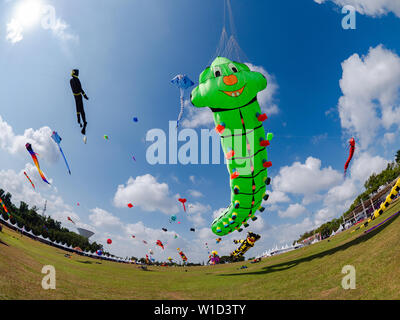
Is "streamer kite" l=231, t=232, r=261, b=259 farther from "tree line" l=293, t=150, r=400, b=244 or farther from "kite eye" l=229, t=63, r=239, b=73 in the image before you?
"kite eye" l=229, t=63, r=239, b=73

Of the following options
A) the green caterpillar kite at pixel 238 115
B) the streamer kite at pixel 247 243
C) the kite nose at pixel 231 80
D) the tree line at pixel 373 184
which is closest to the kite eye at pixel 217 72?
the green caterpillar kite at pixel 238 115

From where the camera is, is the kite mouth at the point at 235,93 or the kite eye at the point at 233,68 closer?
the kite mouth at the point at 235,93

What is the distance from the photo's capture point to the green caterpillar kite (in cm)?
1155

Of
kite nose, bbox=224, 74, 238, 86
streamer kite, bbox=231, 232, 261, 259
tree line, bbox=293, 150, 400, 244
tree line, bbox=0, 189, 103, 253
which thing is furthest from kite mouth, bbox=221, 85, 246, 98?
tree line, bbox=0, 189, 103, 253

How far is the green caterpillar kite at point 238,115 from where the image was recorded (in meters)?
11.5

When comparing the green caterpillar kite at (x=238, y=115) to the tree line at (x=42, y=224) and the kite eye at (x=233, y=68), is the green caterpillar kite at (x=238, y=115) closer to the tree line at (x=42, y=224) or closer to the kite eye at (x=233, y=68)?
the kite eye at (x=233, y=68)

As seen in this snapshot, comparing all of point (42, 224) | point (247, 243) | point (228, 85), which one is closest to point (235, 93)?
point (228, 85)

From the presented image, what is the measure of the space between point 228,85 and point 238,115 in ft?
6.04

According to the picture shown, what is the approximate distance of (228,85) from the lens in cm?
1138

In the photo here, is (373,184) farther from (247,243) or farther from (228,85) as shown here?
(228,85)

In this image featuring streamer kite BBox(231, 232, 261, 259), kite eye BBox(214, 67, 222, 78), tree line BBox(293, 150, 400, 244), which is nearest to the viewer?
kite eye BBox(214, 67, 222, 78)
